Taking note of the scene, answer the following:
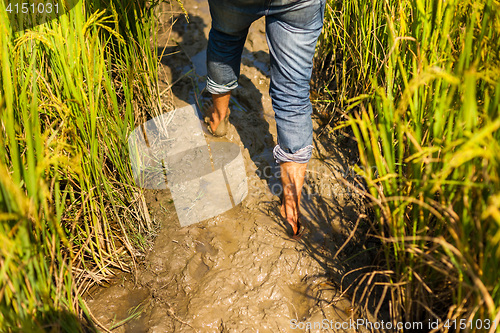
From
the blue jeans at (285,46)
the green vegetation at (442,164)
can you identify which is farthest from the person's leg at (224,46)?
the green vegetation at (442,164)

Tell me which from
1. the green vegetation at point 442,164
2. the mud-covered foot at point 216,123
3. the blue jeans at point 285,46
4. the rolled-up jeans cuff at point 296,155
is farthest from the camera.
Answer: the mud-covered foot at point 216,123

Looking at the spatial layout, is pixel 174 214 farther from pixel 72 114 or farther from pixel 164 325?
pixel 72 114

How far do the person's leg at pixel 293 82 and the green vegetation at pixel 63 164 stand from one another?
26.2 inches

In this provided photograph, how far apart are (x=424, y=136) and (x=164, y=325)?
1266mm

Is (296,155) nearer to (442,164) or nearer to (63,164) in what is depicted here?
(442,164)

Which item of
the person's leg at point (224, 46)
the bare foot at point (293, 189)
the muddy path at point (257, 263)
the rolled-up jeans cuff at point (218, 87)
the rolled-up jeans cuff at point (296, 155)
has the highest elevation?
the person's leg at point (224, 46)

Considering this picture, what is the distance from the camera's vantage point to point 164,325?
1626mm

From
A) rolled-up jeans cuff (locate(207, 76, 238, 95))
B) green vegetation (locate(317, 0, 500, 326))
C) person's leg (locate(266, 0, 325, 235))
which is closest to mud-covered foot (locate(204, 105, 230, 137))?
rolled-up jeans cuff (locate(207, 76, 238, 95))

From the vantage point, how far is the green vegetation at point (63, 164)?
1.09m

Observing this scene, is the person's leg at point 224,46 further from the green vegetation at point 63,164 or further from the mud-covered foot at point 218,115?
the green vegetation at point 63,164

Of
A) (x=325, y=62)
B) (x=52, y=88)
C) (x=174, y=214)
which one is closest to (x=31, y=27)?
(x=52, y=88)

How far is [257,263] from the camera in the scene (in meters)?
1.85

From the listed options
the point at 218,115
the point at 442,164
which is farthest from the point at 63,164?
the point at 442,164

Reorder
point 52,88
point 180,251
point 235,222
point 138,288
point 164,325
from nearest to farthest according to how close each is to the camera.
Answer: point 52,88
point 164,325
point 138,288
point 180,251
point 235,222
